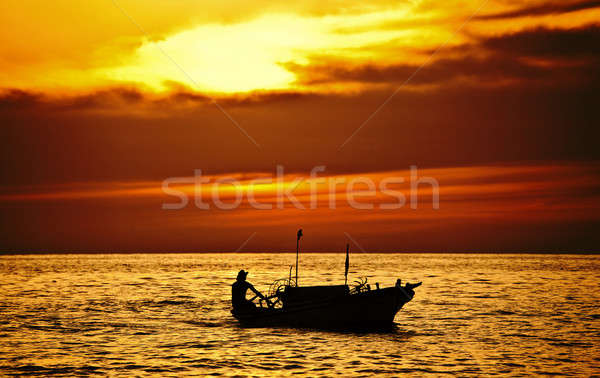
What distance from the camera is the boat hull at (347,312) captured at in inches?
1159

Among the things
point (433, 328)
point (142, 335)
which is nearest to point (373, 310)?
point (433, 328)

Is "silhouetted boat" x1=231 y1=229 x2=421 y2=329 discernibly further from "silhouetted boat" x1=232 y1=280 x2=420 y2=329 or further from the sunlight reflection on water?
the sunlight reflection on water

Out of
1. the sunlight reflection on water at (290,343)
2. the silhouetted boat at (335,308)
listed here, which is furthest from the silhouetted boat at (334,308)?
the sunlight reflection on water at (290,343)

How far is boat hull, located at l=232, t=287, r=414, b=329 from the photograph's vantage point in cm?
2944

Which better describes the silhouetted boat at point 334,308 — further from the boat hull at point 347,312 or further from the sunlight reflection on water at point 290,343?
the sunlight reflection on water at point 290,343

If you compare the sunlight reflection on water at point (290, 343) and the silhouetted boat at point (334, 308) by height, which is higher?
the silhouetted boat at point (334, 308)

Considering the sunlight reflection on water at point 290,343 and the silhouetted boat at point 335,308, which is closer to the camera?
the sunlight reflection on water at point 290,343

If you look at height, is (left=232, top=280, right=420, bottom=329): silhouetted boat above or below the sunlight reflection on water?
above

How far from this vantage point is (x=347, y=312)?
30.0m

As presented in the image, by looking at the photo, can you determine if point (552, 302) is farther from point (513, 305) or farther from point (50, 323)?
point (50, 323)

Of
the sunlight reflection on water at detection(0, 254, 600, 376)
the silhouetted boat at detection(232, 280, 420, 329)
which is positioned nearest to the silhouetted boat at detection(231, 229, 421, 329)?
the silhouetted boat at detection(232, 280, 420, 329)

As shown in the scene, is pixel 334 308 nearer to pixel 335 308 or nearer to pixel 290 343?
pixel 335 308

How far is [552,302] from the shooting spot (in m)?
53.4

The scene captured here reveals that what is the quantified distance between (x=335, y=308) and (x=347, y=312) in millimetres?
671
